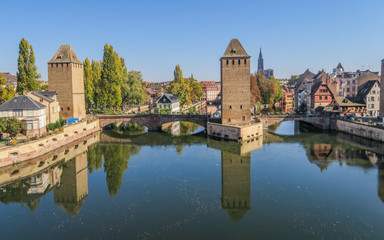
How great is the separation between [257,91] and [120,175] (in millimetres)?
46249

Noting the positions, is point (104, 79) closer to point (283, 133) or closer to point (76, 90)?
point (76, 90)

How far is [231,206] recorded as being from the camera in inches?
784

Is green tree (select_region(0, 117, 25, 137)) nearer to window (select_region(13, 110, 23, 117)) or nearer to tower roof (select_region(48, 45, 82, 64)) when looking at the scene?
window (select_region(13, 110, 23, 117))

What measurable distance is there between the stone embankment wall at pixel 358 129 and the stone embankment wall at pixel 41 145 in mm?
40070

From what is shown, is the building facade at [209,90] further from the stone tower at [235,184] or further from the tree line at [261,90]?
the stone tower at [235,184]

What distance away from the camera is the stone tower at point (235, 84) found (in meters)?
43.3

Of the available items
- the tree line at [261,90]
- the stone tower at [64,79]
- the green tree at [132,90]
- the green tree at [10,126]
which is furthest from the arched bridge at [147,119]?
the tree line at [261,90]

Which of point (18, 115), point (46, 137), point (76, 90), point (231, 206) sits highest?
point (76, 90)

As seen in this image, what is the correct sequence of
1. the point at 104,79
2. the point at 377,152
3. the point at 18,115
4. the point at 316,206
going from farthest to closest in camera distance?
the point at 104,79
the point at 18,115
the point at 377,152
the point at 316,206

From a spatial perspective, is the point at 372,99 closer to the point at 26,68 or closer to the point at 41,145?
the point at 41,145

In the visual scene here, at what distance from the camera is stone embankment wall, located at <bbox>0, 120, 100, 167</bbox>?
28.2m

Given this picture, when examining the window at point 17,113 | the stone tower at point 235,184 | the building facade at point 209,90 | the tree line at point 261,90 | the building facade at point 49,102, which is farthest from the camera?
the building facade at point 209,90

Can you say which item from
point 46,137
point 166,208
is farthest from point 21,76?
point 166,208

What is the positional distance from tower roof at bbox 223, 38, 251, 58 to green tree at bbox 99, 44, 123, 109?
75.4 ft
